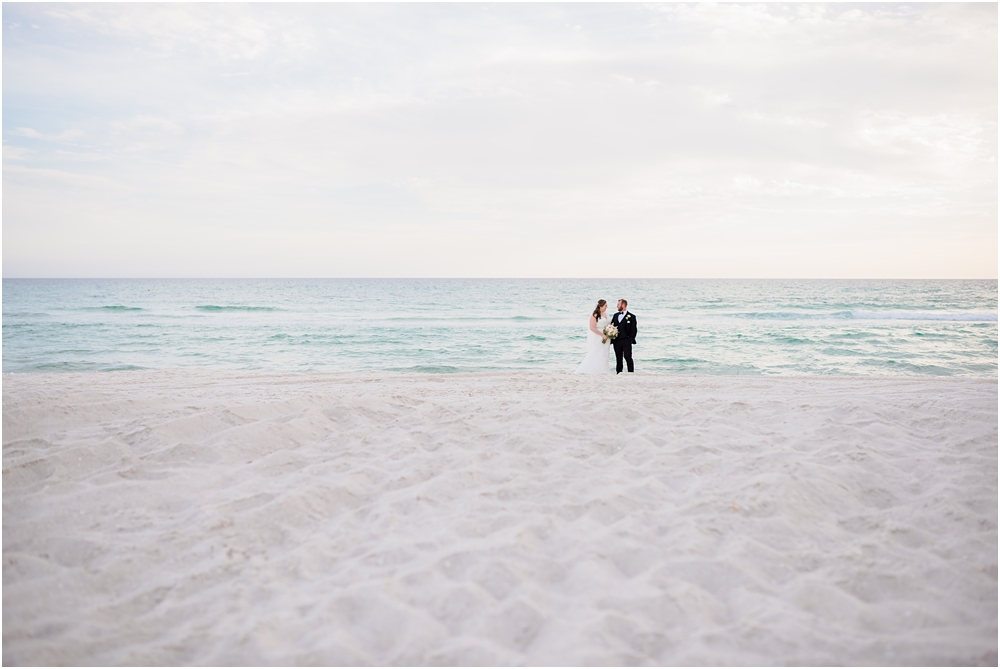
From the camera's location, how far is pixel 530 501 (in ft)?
13.3

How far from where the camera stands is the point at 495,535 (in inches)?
141

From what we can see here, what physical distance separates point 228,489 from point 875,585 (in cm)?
439

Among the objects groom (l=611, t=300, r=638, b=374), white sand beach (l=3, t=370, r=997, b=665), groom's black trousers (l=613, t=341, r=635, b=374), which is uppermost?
groom (l=611, t=300, r=638, b=374)

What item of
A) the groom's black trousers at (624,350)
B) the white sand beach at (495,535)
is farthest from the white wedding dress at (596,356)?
the white sand beach at (495,535)

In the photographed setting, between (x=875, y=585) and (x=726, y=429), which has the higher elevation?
(x=726, y=429)


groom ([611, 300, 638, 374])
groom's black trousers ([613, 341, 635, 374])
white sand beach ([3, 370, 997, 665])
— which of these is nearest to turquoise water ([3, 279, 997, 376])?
groom's black trousers ([613, 341, 635, 374])

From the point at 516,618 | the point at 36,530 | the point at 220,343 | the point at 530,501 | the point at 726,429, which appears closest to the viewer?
the point at 516,618

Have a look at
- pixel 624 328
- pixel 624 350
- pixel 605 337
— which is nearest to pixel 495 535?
pixel 605 337

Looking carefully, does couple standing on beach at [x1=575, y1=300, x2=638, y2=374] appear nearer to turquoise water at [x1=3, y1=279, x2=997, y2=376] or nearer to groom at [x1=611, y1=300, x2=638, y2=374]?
groom at [x1=611, y1=300, x2=638, y2=374]

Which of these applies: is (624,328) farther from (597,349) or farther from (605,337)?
(597,349)

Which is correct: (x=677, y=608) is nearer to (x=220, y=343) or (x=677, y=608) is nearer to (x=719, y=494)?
(x=719, y=494)

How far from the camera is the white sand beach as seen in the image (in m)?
2.77

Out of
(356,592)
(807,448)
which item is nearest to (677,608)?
(356,592)

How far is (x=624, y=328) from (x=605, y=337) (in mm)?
443
